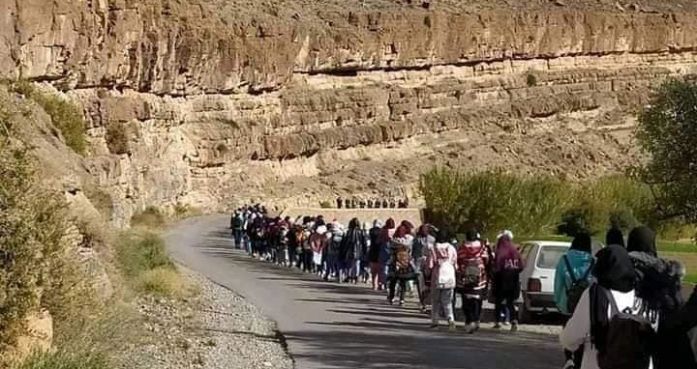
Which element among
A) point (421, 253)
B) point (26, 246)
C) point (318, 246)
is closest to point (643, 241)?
point (26, 246)

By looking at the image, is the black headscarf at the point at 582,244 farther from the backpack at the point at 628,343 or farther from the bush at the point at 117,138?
the bush at the point at 117,138

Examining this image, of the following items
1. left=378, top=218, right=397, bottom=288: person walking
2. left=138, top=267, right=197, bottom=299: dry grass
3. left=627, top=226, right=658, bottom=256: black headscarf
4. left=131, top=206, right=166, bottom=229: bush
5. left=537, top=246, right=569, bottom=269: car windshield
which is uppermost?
left=627, top=226, right=658, bottom=256: black headscarf

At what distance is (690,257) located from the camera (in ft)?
143

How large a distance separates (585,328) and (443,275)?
385 inches

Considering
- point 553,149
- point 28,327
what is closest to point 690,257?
point 28,327

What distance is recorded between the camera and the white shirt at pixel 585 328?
7.91m

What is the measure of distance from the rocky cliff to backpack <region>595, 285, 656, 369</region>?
1317 inches

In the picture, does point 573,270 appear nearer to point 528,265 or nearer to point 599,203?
point 528,265

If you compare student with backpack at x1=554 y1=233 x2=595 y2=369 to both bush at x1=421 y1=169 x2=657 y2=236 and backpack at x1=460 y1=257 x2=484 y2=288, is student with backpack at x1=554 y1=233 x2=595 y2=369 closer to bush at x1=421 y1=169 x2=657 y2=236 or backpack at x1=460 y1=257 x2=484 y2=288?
backpack at x1=460 y1=257 x2=484 y2=288

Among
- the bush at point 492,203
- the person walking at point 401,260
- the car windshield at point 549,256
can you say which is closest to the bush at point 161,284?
the person walking at point 401,260

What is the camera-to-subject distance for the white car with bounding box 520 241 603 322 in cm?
1998

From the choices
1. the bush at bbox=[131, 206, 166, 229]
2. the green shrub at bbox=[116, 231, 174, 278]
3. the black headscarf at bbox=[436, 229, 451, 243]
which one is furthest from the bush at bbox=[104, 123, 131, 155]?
the black headscarf at bbox=[436, 229, 451, 243]

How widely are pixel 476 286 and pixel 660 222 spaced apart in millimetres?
6705

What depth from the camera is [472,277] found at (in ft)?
57.7
